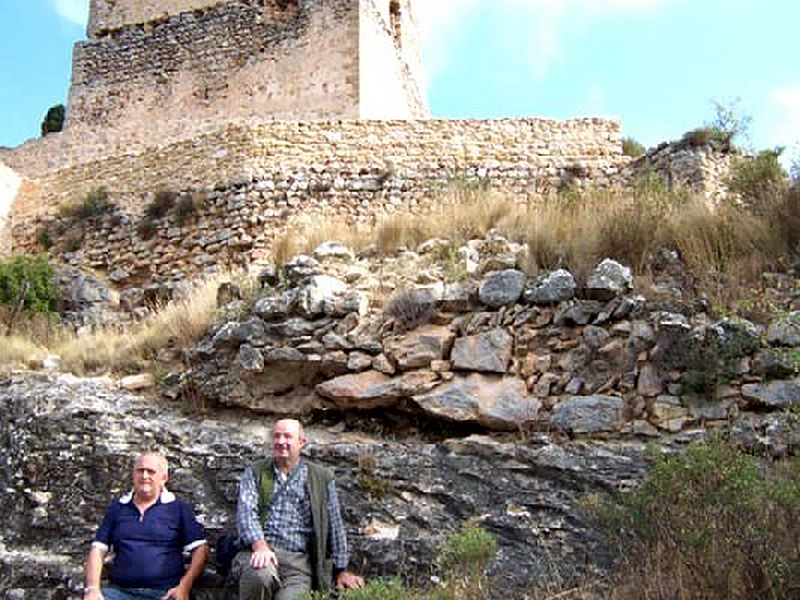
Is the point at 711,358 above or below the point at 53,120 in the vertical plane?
below

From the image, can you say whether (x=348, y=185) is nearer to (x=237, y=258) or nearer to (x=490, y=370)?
(x=237, y=258)

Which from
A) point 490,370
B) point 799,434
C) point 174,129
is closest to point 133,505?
point 490,370

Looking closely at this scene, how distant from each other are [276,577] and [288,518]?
393 millimetres

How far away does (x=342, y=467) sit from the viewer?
5.88 meters

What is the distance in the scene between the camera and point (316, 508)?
4980 mm

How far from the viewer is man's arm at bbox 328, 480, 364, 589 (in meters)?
4.90

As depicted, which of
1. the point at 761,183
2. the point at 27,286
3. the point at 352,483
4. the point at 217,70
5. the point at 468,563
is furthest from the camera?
the point at 217,70

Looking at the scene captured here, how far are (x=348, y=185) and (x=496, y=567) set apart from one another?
8.60 metres

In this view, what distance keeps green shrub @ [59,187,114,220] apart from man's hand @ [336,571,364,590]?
10.4 metres

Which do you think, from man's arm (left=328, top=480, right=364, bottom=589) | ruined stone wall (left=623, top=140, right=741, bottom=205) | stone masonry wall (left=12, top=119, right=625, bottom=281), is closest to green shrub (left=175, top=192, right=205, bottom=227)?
stone masonry wall (left=12, top=119, right=625, bottom=281)

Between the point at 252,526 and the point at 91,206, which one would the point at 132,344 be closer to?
the point at 252,526

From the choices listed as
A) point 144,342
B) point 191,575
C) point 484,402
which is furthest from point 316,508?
point 144,342

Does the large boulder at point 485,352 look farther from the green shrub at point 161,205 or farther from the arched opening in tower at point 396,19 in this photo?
the arched opening in tower at point 396,19

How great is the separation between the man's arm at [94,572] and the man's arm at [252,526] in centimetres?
75
